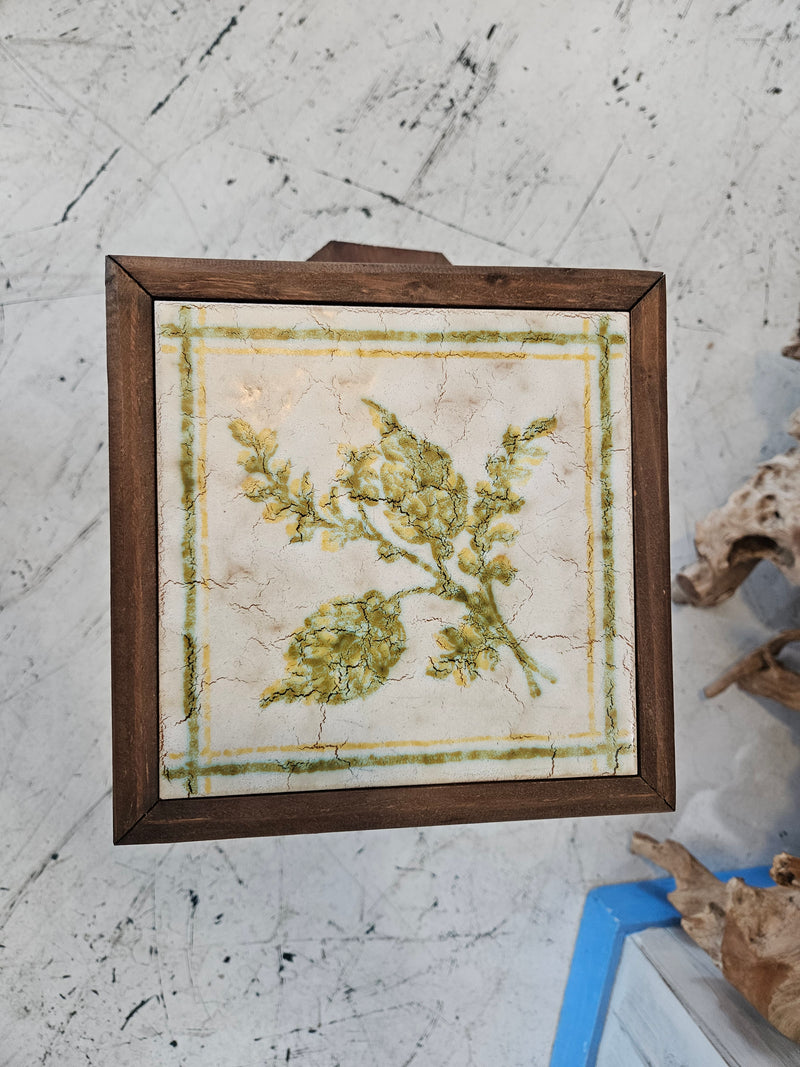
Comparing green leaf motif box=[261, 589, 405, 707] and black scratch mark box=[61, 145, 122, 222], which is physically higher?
black scratch mark box=[61, 145, 122, 222]

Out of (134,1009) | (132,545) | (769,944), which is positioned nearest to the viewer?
(132,545)

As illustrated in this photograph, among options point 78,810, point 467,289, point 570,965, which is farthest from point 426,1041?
point 467,289

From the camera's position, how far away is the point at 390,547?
1.82 feet

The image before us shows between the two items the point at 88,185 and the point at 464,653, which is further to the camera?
the point at 88,185

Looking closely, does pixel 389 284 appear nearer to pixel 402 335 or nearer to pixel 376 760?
pixel 402 335

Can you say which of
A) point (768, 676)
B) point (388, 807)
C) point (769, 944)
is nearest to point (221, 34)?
point (388, 807)

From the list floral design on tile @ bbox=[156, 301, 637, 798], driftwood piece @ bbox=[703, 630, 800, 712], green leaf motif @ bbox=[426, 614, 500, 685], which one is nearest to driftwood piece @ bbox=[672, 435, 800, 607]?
driftwood piece @ bbox=[703, 630, 800, 712]

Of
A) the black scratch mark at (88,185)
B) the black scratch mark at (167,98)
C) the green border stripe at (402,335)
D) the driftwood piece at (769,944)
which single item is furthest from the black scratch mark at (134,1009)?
→ the black scratch mark at (167,98)

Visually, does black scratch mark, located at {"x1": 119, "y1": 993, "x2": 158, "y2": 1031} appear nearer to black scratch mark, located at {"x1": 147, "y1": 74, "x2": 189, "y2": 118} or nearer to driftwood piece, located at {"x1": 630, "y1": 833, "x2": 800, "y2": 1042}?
driftwood piece, located at {"x1": 630, "y1": 833, "x2": 800, "y2": 1042}

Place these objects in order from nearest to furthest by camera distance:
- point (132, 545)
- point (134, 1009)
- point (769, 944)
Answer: point (132, 545), point (769, 944), point (134, 1009)

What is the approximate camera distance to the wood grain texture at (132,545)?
0.53 meters

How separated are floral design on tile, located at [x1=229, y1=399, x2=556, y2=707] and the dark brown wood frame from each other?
9cm

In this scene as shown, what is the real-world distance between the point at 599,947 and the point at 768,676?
45cm

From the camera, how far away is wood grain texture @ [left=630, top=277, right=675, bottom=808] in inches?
22.5
